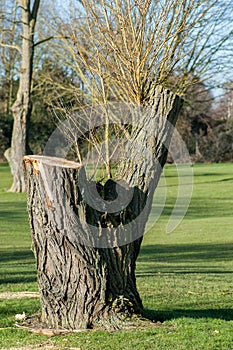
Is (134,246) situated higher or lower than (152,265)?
higher

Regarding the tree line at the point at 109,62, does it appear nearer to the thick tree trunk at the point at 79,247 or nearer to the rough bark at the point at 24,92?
the rough bark at the point at 24,92

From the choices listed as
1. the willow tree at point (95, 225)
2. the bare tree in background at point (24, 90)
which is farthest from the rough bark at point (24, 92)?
the willow tree at point (95, 225)

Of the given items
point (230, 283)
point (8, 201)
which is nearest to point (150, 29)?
point (230, 283)

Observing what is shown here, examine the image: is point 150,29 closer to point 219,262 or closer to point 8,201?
point 219,262

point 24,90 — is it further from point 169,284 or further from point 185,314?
point 185,314

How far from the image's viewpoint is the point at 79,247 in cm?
591

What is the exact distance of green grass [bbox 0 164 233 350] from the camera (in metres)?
5.56

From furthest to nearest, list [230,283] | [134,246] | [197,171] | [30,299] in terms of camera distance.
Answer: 1. [197,171]
2. [230,283]
3. [30,299]
4. [134,246]

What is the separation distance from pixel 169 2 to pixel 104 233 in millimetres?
10344

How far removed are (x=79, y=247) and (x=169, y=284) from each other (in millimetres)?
3599

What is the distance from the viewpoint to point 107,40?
1555 cm

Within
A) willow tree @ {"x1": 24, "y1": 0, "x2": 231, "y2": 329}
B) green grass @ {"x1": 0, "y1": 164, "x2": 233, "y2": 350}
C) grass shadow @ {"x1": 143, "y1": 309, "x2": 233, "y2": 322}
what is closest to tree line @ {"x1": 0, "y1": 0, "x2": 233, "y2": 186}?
green grass @ {"x1": 0, "y1": 164, "x2": 233, "y2": 350}

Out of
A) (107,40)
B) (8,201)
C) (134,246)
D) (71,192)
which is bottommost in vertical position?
(8,201)

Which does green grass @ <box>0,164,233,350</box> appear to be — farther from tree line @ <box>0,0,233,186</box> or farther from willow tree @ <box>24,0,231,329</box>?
tree line @ <box>0,0,233,186</box>
